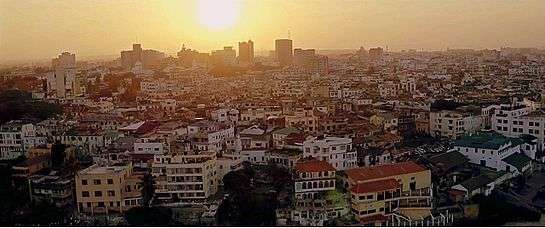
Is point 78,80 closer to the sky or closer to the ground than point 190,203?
closer to the sky

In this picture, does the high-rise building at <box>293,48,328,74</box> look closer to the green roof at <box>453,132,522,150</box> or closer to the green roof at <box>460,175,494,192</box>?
the green roof at <box>453,132,522,150</box>

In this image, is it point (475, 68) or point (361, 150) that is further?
point (475, 68)

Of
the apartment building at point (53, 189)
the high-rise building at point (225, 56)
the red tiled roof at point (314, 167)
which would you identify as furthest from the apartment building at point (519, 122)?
the apartment building at point (53, 189)

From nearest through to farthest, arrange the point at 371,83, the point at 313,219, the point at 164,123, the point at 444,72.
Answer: the point at 313,219 → the point at 164,123 → the point at 371,83 → the point at 444,72

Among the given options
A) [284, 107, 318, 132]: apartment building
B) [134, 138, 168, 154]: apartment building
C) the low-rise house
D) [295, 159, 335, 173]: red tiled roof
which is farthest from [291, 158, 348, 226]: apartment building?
the low-rise house

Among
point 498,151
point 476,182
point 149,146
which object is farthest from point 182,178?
point 498,151

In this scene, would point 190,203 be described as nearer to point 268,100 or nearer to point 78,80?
point 268,100

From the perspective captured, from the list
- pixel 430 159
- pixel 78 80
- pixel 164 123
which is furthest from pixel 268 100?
pixel 430 159
